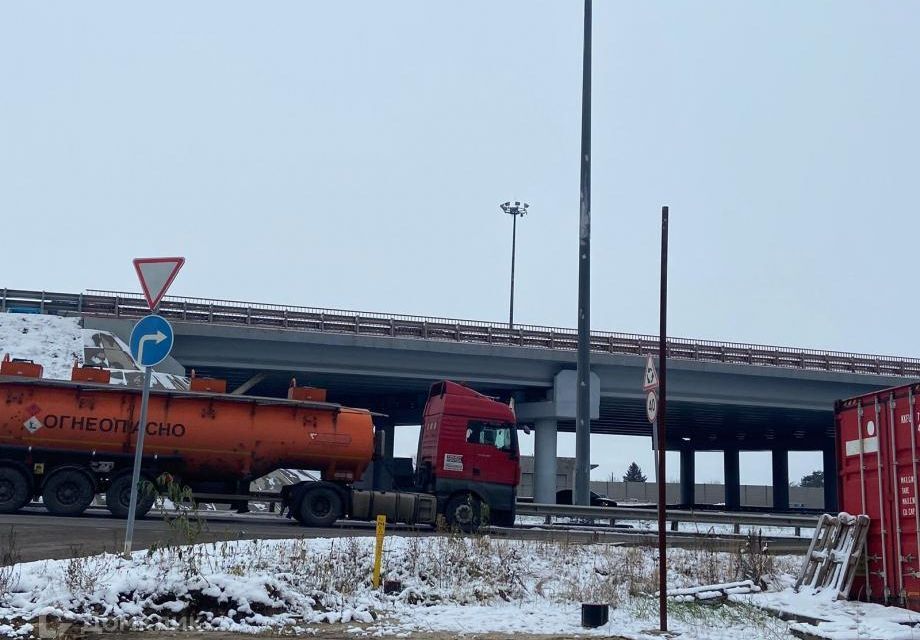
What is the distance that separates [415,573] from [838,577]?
5.73m

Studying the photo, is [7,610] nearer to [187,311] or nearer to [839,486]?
[839,486]

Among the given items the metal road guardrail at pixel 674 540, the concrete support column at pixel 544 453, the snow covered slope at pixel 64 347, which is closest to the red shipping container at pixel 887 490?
the metal road guardrail at pixel 674 540

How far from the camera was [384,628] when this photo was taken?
32.9 ft

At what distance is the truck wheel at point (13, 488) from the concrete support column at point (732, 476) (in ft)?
191

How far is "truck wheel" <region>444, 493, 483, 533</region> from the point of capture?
21922 millimetres

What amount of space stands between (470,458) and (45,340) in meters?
18.1

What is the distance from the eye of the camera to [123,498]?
2009cm

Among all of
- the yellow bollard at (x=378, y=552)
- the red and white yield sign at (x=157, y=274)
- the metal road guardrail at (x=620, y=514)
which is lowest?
the yellow bollard at (x=378, y=552)

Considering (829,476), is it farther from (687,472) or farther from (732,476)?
(687,472)

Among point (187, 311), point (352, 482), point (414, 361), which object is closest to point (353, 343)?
point (414, 361)

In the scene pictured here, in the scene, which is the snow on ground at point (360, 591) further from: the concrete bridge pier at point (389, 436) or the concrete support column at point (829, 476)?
the concrete support column at point (829, 476)

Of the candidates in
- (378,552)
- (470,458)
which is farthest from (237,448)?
(378,552)

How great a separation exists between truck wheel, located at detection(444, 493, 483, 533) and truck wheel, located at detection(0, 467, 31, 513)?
30.0 ft

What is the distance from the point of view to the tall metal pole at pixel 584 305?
23406 mm
